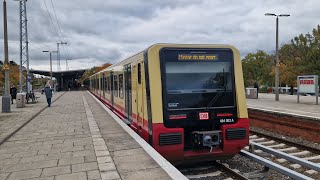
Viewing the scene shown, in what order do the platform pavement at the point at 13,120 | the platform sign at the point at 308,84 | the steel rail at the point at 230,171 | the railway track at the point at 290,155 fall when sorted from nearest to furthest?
the steel rail at the point at 230,171 → the railway track at the point at 290,155 → the platform pavement at the point at 13,120 → the platform sign at the point at 308,84

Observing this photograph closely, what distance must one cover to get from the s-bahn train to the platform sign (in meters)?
12.4

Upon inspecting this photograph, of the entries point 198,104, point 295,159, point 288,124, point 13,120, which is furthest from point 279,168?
point 13,120

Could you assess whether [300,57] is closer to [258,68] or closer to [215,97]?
[258,68]

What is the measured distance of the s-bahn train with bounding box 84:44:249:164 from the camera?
24.4 ft

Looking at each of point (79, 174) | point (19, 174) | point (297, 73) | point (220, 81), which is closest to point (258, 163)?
point (220, 81)

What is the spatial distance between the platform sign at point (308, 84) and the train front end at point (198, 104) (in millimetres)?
12385

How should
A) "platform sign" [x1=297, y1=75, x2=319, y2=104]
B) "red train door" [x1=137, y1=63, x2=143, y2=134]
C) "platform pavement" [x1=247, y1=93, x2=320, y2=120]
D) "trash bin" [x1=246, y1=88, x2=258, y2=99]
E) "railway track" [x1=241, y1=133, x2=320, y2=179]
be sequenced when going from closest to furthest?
"railway track" [x1=241, y1=133, x2=320, y2=179], "red train door" [x1=137, y1=63, x2=143, y2=134], "platform pavement" [x1=247, y1=93, x2=320, y2=120], "platform sign" [x1=297, y1=75, x2=319, y2=104], "trash bin" [x1=246, y1=88, x2=258, y2=99]

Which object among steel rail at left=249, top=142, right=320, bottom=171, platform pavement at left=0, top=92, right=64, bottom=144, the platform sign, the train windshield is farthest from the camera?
the platform sign

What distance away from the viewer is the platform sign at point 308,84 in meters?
18.8

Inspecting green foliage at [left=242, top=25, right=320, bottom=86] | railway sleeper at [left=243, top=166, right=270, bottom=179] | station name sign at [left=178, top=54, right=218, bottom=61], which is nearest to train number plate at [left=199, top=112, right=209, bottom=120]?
station name sign at [left=178, top=54, right=218, bottom=61]

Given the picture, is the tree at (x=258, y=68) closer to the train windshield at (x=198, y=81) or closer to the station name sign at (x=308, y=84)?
the station name sign at (x=308, y=84)

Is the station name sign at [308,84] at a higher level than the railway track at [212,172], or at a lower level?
higher

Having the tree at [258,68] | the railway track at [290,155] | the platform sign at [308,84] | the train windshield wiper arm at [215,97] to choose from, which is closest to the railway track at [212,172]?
the railway track at [290,155]

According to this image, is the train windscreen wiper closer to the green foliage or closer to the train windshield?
the train windshield
